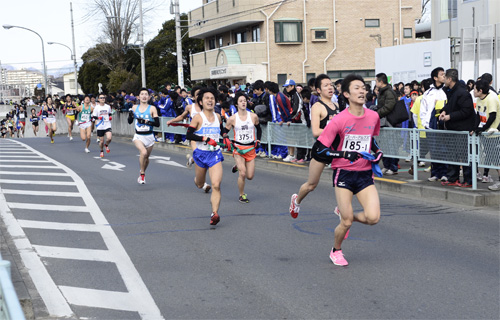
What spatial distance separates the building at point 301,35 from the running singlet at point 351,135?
34.7 m

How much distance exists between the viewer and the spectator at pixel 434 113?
11.5 metres

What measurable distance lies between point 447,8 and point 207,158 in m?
24.3

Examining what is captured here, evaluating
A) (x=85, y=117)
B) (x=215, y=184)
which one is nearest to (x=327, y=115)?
(x=215, y=184)

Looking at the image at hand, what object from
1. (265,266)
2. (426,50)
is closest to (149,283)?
(265,266)

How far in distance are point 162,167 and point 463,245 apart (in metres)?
10.9

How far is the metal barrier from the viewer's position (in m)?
2.58

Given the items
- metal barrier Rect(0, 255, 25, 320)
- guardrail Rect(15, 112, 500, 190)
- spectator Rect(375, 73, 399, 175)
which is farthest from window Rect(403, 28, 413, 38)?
metal barrier Rect(0, 255, 25, 320)

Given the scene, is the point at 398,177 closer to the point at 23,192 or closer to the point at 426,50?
the point at 23,192

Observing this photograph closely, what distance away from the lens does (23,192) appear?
13.0 m

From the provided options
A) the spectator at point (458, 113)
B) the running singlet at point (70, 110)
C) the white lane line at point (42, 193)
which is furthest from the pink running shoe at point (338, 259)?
the running singlet at point (70, 110)

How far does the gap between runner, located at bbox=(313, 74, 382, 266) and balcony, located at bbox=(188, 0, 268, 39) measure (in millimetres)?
34857

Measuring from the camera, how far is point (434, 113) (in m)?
12.4

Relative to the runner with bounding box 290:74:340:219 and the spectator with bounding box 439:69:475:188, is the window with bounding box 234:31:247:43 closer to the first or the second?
the spectator with bounding box 439:69:475:188

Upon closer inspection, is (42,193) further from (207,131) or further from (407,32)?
(407,32)
